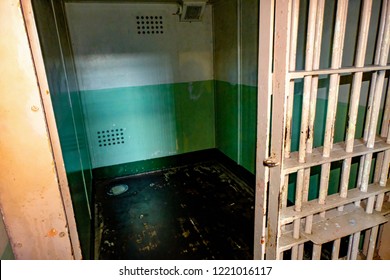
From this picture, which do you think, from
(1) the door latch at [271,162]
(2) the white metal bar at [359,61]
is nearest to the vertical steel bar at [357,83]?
(2) the white metal bar at [359,61]

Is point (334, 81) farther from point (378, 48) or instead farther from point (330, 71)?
point (378, 48)

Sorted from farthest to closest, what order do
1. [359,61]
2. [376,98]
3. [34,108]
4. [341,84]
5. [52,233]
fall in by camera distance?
[341,84] < [376,98] < [359,61] < [52,233] < [34,108]

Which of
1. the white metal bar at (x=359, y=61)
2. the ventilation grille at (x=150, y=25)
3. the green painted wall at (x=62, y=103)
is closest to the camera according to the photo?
the white metal bar at (x=359, y=61)

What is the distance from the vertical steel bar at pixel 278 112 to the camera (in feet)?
3.04

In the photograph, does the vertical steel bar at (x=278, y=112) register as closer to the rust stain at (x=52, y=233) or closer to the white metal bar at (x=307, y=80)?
the white metal bar at (x=307, y=80)

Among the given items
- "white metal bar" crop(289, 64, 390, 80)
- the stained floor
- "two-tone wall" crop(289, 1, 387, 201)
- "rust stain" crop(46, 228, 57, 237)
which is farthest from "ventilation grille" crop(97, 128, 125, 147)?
"white metal bar" crop(289, 64, 390, 80)

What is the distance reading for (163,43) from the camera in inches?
117

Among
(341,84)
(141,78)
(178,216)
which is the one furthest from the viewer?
(141,78)

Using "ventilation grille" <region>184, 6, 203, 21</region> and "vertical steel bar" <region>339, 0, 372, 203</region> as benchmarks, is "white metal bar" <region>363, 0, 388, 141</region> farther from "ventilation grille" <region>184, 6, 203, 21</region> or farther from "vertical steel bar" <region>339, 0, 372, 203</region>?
"ventilation grille" <region>184, 6, 203, 21</region>

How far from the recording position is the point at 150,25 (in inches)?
113

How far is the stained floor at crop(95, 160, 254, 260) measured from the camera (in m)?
1.98

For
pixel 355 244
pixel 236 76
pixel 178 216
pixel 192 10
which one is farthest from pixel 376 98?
pixel 192 10

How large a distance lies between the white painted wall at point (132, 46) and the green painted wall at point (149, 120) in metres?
0.13

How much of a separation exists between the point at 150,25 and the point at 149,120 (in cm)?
111
